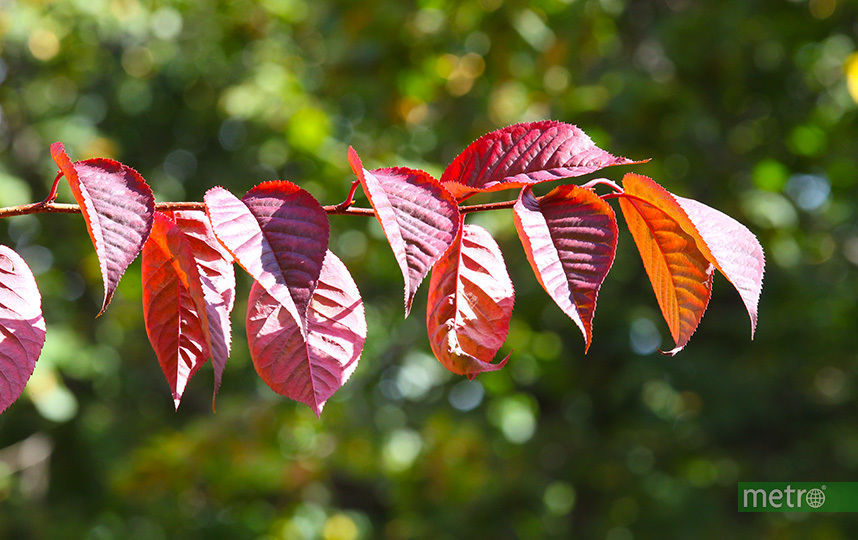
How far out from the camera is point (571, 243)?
0.55m

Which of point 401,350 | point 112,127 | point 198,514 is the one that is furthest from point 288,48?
point 198,514

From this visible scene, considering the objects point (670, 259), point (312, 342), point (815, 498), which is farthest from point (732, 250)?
point (815, 498)

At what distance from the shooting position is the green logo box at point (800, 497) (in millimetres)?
1765

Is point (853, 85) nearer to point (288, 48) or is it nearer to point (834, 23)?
point (834, 23)

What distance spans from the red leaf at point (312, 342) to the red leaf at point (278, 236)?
68 mm

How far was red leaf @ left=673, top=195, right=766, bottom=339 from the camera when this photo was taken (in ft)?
1.68

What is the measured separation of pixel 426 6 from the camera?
2941 millimetres

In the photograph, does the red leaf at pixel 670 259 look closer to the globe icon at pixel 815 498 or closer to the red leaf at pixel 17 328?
the red leaf at pixel 17 328

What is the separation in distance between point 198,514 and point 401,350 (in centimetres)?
151

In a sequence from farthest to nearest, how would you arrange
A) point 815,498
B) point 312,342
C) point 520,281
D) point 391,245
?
point 520,281
point 815,498
point 312,342
point 391,245

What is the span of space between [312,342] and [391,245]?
0.44 feet

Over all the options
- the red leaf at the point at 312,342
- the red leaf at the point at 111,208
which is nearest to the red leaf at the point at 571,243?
the red leaf at the point at 312,342

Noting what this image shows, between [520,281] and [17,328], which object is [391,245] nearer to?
[17,328]

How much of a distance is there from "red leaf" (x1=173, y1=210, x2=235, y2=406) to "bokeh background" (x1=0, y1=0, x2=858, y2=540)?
83.1 inches
